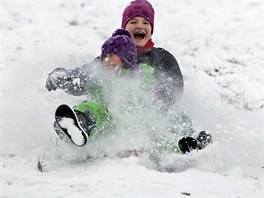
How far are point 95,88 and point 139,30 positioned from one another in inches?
36.6

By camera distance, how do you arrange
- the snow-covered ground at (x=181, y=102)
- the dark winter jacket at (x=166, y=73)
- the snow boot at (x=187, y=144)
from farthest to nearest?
the dark winter jacket at (x=166, y=73) → the snow boot at (x=187, y=144) → the snow-covered ground at (x=181, y=102)

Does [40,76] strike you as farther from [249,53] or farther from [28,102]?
[249,53]

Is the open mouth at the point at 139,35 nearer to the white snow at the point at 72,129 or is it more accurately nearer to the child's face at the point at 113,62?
the child's face at the point at 113,62

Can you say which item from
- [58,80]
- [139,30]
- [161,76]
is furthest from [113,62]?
[139,30]

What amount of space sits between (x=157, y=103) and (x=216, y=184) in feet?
3.87

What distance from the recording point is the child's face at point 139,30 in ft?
14.4

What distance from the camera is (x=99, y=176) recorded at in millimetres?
2830

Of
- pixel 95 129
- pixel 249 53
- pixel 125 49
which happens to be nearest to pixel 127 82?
pixel 125 49

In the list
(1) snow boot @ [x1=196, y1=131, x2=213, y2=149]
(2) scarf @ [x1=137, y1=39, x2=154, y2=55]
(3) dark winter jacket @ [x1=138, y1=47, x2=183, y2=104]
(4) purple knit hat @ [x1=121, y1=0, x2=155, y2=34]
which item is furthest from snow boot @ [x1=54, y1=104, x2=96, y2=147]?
(4) purple knit hat @ [x1=121, y1=0, x2=155, y2=34]

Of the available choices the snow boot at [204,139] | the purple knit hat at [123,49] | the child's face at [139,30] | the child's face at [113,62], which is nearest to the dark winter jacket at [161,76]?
the child's face at [139,30]

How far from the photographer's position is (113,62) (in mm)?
3684

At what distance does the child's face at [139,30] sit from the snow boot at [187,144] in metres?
1.32

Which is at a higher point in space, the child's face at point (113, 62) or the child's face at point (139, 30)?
the child's face at point (139, 30)

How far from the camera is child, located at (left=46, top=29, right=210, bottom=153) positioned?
3115 mm
